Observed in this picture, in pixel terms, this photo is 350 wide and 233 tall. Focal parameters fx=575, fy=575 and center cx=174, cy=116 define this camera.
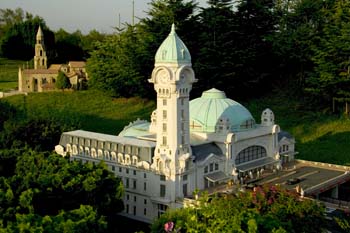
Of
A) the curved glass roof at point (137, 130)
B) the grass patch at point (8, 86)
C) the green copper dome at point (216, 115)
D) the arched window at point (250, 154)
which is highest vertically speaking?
the grass patch at point (8, 86)

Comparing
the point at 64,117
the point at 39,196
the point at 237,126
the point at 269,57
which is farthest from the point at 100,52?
the point at 39,196

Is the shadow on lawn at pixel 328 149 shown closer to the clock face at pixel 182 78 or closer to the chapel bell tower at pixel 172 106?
the chapel bell tower at pixel 172 106

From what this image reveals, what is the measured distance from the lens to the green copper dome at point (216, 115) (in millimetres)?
49628

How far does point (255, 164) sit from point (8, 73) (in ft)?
238

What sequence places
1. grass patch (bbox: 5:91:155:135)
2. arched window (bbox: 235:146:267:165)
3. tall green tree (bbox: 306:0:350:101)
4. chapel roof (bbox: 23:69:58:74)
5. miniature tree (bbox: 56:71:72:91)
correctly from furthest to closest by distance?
chapel roof (bbox: 23:69:58:74) < miniature tree (bbox: 56:71:72:91) < grass patch (bbox: 5:91:155:135) < tall green tree (bbox: 306:0:350:101) < arched window (bbox: 235:146:267:165)

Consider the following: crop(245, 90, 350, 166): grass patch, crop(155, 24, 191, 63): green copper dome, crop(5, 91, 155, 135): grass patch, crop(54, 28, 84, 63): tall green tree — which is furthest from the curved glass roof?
crop(54, 28, 84, 63): tall green tree

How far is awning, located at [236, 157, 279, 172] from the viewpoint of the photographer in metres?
50.2

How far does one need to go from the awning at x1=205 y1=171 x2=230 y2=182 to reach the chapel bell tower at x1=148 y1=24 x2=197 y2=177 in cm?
322

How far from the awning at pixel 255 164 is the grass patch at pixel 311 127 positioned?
1030 centimetres

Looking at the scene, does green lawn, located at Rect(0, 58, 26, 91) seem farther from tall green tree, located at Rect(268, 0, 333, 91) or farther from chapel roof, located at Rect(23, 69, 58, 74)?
tall green tree, located at Rect(268, 0, 333, 91)

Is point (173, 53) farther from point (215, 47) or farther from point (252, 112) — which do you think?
point (252, 112)

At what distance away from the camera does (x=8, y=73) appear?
366ft

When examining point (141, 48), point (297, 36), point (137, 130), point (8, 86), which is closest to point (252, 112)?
point (297, 36)

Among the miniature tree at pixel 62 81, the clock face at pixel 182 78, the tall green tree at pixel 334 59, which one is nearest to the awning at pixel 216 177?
the clock face at pixel 182 78
